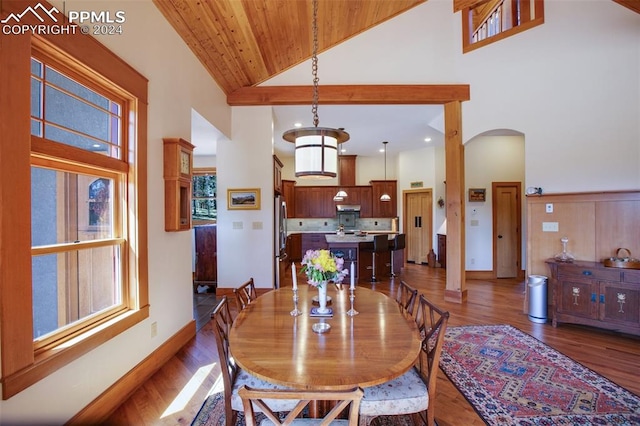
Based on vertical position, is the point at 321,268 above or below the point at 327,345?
above

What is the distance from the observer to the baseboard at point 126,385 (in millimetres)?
1788

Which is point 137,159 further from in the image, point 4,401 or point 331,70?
point 331,70

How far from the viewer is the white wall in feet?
5.25

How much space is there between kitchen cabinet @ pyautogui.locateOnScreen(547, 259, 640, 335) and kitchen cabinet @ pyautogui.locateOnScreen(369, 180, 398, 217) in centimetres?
518

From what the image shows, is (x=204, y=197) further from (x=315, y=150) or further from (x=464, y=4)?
(x=464, y=4)

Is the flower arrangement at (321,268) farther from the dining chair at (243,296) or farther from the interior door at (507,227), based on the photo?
the interior door at (507,227)

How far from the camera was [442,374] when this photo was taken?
244 cm

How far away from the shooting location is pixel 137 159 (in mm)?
2338

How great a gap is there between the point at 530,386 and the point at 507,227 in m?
4.56

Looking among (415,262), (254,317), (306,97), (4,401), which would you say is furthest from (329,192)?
(4,401)

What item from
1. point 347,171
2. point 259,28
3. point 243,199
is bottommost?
point 243,199

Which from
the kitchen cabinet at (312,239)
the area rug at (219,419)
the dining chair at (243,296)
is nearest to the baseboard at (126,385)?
the area rug at (219,419)

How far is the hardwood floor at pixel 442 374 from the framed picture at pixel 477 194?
221cm

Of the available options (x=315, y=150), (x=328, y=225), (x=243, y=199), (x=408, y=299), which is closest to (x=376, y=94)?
(x=243, y=199)
